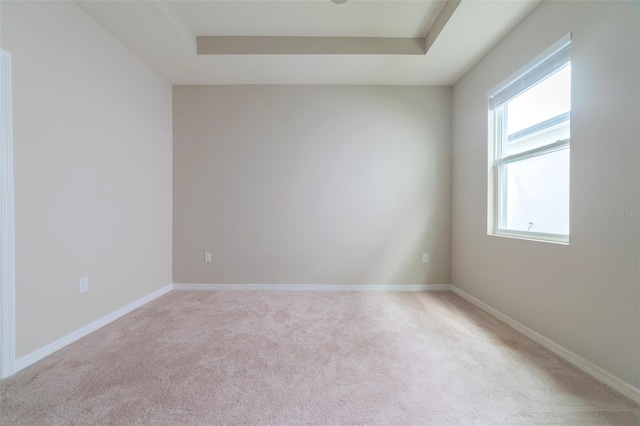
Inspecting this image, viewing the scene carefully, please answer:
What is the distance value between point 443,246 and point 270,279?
2.34 meters

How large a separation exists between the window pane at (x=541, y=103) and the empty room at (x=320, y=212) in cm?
2

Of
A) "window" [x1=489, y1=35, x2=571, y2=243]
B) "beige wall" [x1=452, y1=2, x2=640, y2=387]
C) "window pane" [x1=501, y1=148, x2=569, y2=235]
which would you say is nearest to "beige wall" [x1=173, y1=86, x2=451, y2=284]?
"window" [x1=489, y1=35, x2=571, y2=243]

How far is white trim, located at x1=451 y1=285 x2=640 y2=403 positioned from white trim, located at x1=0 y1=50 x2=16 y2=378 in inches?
144

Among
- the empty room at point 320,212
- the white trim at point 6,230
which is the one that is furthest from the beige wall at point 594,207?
the white trim at point 6,230

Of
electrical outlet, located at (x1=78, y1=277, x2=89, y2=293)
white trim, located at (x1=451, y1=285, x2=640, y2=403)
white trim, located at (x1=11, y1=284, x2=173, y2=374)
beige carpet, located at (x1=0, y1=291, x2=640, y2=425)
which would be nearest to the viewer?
beige carpet, located at (x1=0, y1=291, x2=640, y2=425)

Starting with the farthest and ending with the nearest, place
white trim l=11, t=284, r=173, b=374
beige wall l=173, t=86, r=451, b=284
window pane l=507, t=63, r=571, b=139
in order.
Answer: beige wall l=173, t=86, r=451, b=284 → window pane l=507, t=63, r=571, b=139 → white trim l=11, t=284, r=173, b=374

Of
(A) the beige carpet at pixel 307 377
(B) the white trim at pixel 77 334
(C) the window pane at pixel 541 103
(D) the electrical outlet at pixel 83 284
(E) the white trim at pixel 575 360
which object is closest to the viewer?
(A) the beige carpet at pixel 307 377

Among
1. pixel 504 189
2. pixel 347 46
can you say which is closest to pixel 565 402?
A: pixel 504 189

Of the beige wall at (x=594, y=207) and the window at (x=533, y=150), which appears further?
the window at (x=533, y=150)

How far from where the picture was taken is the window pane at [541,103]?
70.4 inches

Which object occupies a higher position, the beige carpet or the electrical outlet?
the electrical outlet

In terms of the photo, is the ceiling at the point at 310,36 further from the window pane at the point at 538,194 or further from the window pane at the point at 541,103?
the window pane at the point at 538,194

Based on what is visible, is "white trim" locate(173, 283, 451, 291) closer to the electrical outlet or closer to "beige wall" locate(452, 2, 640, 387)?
"beige wall" locate(452, 2, 640, 387)

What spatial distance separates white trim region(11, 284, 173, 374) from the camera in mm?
1605
